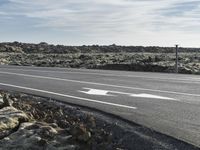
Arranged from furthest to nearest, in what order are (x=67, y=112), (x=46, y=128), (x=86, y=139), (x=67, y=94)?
(x=67, y=94) < (x=67, y=112) < (x=46, y=128) < (x=86, y=139)

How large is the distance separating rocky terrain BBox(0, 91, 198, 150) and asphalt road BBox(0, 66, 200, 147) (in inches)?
16.5

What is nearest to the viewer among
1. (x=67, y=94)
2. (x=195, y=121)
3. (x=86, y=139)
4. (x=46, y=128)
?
(x=86, y=139)

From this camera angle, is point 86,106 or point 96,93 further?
point 96,93

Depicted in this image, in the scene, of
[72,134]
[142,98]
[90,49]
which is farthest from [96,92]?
[90,49]

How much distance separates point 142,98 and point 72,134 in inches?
207

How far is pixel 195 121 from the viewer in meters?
9.58

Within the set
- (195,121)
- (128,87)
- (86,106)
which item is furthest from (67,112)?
(128,87)

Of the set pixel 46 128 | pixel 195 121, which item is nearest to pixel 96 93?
pixel 195 121

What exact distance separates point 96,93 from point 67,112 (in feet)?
11.9

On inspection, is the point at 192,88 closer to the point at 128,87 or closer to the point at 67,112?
the point at 128,87

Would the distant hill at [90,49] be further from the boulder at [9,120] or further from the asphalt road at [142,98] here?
the boulder at [9,120]

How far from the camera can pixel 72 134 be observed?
812 centimetres

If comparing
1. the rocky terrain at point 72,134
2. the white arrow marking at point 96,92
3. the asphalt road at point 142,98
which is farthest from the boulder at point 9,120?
the white arrow marking at point 96,92

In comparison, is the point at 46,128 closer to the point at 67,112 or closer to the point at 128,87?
the point at 67,112
